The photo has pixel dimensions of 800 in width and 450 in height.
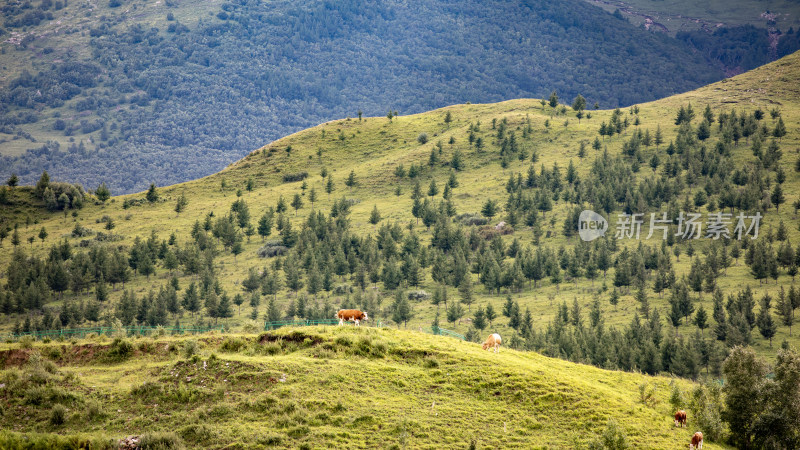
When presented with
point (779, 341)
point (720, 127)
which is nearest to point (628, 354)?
point (779, 341)

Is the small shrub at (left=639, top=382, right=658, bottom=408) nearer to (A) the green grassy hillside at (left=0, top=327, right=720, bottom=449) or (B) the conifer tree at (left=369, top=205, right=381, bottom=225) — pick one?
(A) the green grassy hillside at (left=0, top=327, right=720, bottom=449)

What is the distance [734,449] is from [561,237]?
117 m

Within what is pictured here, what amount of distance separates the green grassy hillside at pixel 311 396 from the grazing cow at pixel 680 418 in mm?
489

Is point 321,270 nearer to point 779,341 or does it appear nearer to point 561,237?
point 561,237

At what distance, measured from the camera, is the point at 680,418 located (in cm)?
3522

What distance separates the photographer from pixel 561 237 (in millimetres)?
148500

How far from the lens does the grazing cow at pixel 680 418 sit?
115 ft

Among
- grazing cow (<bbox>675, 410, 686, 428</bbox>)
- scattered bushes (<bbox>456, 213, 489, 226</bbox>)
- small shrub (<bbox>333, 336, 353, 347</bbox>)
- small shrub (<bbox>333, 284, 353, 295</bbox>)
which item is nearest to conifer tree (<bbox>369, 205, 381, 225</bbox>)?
scattered bushes (<bbox>456, 213, 489, 226</bbox>)

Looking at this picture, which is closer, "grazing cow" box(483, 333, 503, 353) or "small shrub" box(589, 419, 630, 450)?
"small shrub" box(589, 419, 630, 450)

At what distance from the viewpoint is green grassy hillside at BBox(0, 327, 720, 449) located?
Answer: 29609 millimetres

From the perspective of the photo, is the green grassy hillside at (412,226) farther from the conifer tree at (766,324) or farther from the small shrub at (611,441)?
the small shrub at (611,441)

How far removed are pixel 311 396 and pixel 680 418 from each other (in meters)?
Answer: 22.3

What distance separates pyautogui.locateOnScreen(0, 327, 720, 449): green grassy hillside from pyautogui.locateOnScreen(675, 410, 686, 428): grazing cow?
1.60ft

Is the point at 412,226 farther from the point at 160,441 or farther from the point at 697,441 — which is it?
the point at 160,441
